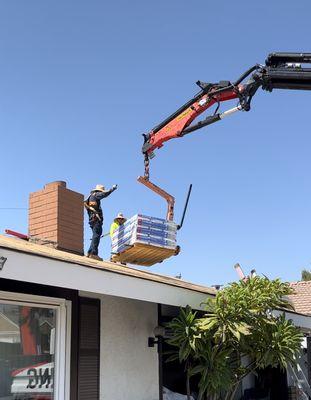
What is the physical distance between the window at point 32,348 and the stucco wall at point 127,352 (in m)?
1.07

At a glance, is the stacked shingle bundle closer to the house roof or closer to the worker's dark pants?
the worker's dark pants

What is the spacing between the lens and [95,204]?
1148 cm

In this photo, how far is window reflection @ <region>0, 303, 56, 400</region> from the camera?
6.97 metres

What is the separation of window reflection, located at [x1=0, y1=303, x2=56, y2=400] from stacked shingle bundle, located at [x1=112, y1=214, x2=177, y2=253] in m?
2.92

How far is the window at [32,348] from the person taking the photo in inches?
276

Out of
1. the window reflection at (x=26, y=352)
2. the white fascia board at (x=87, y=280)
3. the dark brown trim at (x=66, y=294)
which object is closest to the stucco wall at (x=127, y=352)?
the dark brown trim at (x=66, y=294)

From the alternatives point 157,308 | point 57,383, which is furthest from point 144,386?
point 57,383

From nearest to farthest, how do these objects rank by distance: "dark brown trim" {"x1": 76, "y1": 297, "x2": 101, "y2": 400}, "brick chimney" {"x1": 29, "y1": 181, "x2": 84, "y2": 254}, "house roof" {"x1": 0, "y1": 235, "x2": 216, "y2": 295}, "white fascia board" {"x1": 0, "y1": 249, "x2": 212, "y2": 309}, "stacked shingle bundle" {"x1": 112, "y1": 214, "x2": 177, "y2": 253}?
"white fascia board" {"x1": 0, "y1": 249, "x2": 212, "y2": 309}
"house roof" {"x1": 0, "y1": 235, "x2": 216, "y2": 295}
"dark brown trim" {"x1": 76, "y1": 297, "x2": 101, "y2": 400}
"stacked shingle bundle" {"x1": 112, "y1": 214, "x2": 177, "y2": 253}
"brick chimney" {"x1": 29, "y1": 181, "x2": 84, "y2": 254}

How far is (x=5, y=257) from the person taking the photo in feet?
18.8

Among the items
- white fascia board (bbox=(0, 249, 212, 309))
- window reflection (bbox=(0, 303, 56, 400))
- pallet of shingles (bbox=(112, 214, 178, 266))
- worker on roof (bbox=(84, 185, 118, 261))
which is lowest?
window reflection (bbox=(0, 303, 56, 400))

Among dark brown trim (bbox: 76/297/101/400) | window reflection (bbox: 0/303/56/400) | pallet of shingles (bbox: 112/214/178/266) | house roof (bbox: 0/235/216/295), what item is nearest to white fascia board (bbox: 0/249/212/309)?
house roof (bbox: 0/235/216/295)

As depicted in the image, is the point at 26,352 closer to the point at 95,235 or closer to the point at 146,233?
the point at 146,233

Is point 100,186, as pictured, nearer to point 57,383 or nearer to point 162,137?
point 162,137

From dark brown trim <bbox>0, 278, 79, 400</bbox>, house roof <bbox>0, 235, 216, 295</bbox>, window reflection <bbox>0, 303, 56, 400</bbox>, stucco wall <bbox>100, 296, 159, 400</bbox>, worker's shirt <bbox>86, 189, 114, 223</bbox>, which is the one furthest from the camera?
worker's shirt <bbox>86, 189, 114, 223</bbox>
